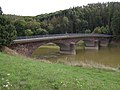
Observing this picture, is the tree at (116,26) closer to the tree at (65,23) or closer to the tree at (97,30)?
the tree at (97,30)

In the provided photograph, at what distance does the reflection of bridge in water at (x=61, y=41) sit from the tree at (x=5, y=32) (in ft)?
14.4

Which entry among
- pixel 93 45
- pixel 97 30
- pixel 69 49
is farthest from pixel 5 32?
pixel 97 30

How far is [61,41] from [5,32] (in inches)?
1171

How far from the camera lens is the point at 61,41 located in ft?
229

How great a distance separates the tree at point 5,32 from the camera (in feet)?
135

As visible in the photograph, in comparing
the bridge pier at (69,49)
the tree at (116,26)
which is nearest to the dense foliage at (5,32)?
the bridge pier at (69,49)

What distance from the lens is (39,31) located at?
93.6 m

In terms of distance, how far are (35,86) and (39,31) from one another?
8334cm

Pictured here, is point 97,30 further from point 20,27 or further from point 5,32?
point 5,32

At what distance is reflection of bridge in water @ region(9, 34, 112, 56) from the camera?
2048 inches

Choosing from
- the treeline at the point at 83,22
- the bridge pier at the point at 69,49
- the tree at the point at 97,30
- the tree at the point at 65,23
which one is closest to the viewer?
the bridge pier at the point at 69,49

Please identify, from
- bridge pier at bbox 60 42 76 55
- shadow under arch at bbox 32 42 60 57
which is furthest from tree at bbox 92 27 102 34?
bridge pier at bbox 60 42 76 55

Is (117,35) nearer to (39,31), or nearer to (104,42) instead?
(104,42)

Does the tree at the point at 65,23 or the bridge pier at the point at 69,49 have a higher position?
the tree at the point at 65,23
